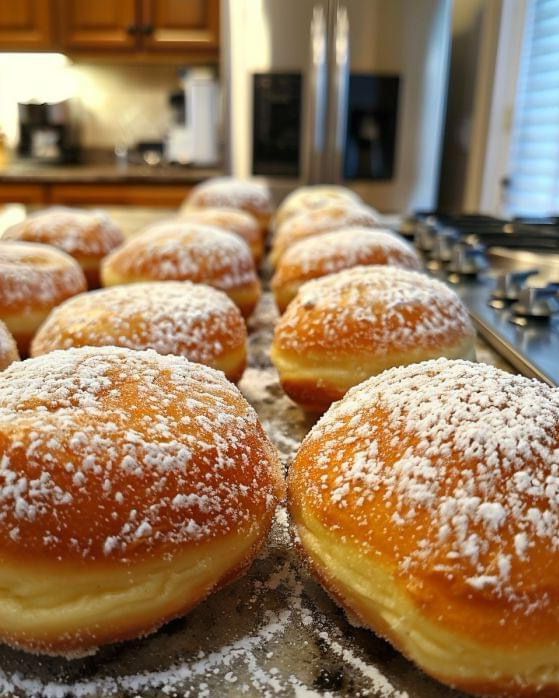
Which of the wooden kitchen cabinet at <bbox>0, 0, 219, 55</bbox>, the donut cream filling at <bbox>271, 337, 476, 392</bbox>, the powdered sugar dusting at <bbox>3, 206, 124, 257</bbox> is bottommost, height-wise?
the donut cream filling at <bbox>271, 337, 476, 392</bbox>

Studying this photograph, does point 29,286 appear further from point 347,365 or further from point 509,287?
point 509,287

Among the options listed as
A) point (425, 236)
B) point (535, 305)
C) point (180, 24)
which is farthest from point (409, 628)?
point (180, 24)

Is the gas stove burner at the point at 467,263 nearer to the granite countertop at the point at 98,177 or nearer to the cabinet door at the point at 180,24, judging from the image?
the granite countertop at the point at 98,177

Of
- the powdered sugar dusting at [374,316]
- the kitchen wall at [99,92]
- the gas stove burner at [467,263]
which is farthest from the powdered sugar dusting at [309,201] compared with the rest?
the kitchen wall at [99,92]

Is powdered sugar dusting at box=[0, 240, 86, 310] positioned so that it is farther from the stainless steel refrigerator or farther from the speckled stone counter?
the stainless steel refrigerator

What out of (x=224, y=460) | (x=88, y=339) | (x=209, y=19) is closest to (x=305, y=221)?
(x=88, y=339)

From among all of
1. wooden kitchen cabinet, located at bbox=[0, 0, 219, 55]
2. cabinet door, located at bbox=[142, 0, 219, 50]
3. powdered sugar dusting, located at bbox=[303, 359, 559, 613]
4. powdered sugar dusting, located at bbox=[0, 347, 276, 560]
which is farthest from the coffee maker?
powdered sugar dusting, located at bbox=[303, 359, 559, 613]
